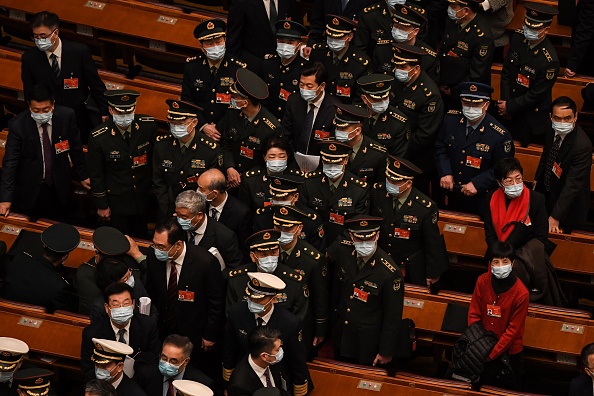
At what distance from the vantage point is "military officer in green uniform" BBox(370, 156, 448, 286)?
8453 millimetres

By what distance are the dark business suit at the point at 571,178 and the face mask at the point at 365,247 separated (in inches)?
61.6

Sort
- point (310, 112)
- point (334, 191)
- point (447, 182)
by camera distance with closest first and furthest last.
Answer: point (334, 191), point (447, 182), point (310, 112)

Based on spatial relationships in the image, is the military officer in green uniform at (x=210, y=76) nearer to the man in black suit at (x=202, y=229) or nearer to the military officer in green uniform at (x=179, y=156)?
the military officer in green uniform at (x=179, y=156)

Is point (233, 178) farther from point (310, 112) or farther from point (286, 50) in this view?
point (286, 50)

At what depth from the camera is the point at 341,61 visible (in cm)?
953

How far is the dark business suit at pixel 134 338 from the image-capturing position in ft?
25.0

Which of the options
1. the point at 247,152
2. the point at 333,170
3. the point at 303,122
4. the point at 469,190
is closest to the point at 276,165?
the point at 333,170

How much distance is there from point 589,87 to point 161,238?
11.7 feet

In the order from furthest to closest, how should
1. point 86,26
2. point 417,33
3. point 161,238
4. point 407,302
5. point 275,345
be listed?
1. point 86,26
2. point 417,33
3. point 407,302
4. point 161,238
5. point 275,345

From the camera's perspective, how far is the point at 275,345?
292 inches

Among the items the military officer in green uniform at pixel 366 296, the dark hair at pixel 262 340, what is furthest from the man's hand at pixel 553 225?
the dark hair at pixel 262 340

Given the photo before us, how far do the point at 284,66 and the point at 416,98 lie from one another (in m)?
0.98

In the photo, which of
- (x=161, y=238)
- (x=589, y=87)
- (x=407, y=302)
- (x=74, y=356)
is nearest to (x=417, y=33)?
(x=589, y=87)

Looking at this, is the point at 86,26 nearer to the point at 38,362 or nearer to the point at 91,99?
the point at 91,99
